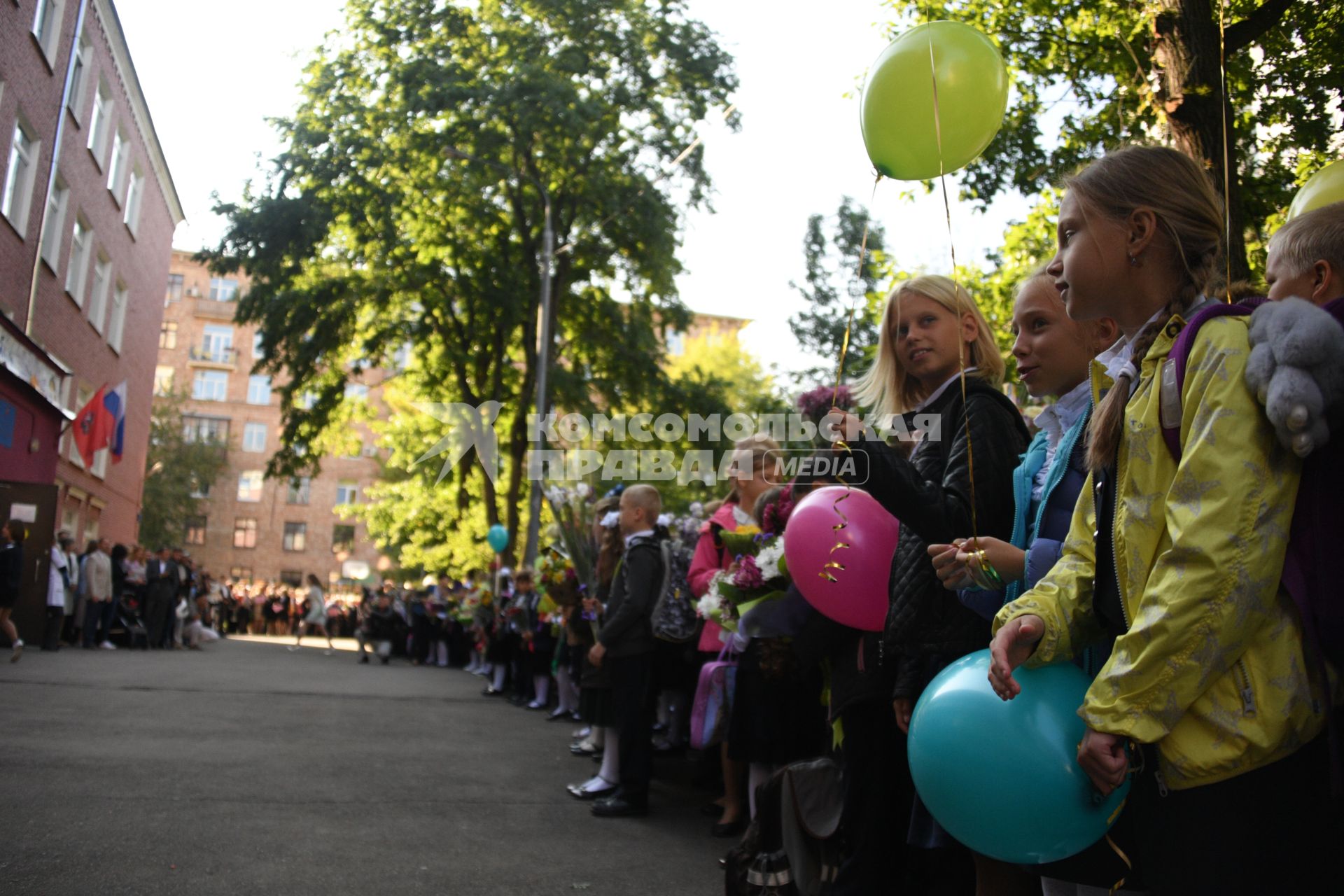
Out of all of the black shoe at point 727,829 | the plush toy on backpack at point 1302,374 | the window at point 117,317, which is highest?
the window at point 117,317

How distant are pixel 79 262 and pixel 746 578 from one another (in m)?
21.4

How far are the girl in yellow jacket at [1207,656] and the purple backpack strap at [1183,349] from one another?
0.02 meters

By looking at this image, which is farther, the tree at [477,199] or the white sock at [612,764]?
the tree at [477,199]

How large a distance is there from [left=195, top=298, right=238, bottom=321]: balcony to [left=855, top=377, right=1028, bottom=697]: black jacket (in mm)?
74095

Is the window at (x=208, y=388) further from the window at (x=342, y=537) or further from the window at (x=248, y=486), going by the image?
the window at (x=342, y=537)

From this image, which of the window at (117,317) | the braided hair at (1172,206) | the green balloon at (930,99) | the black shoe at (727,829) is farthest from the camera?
the window at (117,317)

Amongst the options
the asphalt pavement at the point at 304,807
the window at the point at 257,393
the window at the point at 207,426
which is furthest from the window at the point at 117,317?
the window at the point at 257,393

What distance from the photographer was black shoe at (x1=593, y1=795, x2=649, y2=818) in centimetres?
659

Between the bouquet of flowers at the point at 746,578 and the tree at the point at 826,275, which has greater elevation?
the tree at the point at 826,275

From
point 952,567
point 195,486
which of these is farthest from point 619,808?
point 195,486

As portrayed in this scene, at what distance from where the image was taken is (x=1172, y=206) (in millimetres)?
2287

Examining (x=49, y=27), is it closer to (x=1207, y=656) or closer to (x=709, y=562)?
(x=709, y=562)

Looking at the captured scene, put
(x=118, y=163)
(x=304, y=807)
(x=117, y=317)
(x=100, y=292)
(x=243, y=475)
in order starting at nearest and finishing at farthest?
1. (x=304, y=807)
2. (x=100, y=292)
3. (x=118, y=163)
4. (x=117, y=317)
5. (x=243, y=475)

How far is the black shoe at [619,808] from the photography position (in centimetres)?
659
